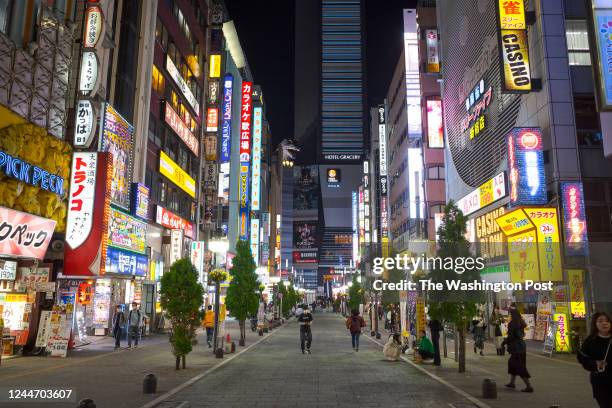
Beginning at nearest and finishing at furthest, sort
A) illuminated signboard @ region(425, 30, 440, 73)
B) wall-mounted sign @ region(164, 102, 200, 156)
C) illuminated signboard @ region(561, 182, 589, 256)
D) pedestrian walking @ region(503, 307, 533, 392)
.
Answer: pedestrian walking @ region(503, 307, 533, 392) < illuminated signboard @ region(561, 182, 589, 256) < wall-mounted sign @ region(164, 102, 200, 156) < illuminated signboard @ region(425, 30, 440, 73)

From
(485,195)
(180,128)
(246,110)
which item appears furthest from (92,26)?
(246,110)

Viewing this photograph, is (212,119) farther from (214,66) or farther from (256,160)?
(256,160)

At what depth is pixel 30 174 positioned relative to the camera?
18.3 m

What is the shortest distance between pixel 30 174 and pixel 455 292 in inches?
613

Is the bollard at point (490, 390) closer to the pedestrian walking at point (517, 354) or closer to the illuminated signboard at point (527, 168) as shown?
the pedestrian walking at point (517, 354)

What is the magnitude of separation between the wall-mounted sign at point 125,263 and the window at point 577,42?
24592 mm

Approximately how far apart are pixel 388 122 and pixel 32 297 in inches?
2408

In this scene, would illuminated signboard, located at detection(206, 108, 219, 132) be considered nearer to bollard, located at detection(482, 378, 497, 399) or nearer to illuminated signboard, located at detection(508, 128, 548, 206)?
illuminated signboard, located at detection(508, 128, 548, 206)

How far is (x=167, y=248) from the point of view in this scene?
3631 centimetres

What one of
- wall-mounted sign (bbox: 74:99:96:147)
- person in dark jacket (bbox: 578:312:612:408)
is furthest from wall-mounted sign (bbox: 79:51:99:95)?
person in dark jacket (bbox: 578:312:612:408)

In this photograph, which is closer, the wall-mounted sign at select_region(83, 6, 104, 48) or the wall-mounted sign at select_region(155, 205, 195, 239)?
the wall-mounted sign at select_region(83, 6, 104, 48)

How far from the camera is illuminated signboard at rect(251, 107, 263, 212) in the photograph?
2751 inches

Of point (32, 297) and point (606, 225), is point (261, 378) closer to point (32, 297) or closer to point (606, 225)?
point (32, 297)

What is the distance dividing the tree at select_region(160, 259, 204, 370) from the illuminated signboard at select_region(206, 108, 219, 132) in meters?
30.1
